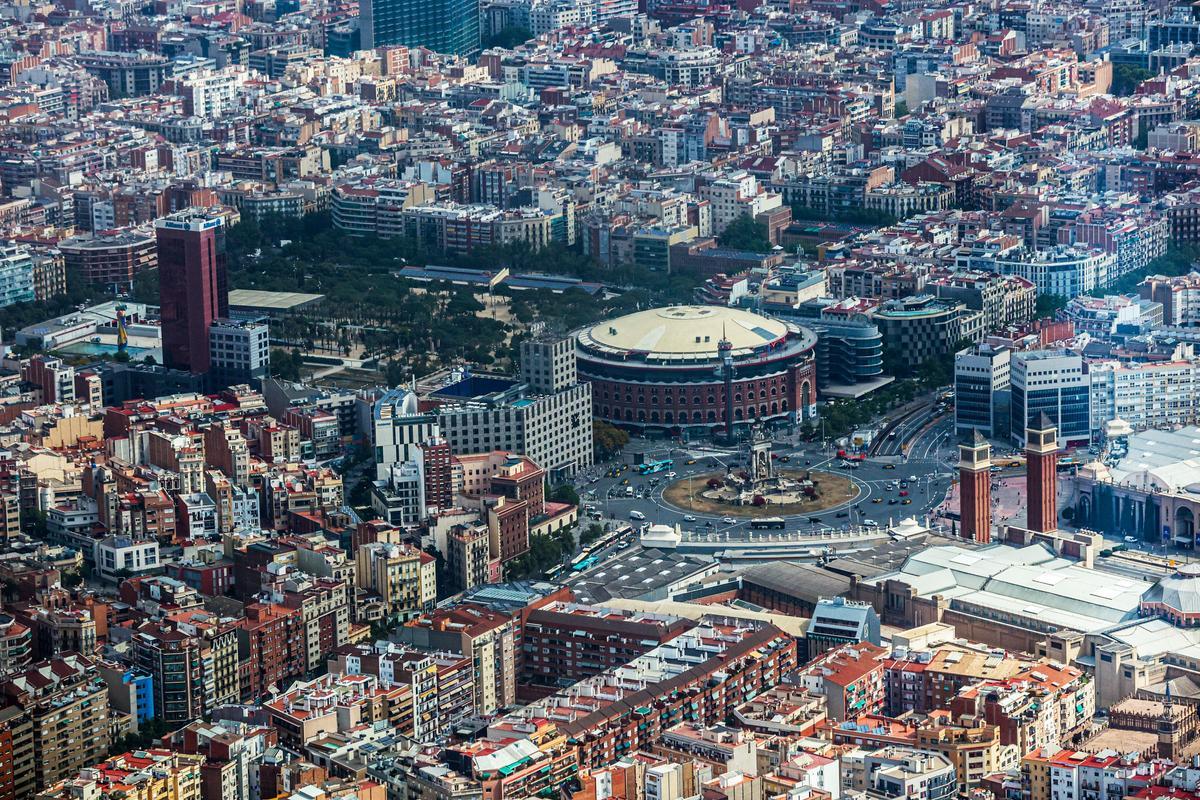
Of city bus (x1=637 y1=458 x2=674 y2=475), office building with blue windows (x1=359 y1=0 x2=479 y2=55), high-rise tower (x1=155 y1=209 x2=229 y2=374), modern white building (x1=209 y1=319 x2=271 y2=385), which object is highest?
office building with blue windows (x1=359 y1=0 x2=479 y2=55)

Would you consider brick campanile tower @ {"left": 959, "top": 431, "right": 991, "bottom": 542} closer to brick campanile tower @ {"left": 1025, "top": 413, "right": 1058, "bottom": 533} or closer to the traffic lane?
brick campanile tower @ {"left": 1025, "top": 413, "right": 1058, "bottom": 533}


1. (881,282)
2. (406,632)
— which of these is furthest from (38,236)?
(406,632)

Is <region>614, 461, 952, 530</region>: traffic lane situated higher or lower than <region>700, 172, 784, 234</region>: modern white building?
lower

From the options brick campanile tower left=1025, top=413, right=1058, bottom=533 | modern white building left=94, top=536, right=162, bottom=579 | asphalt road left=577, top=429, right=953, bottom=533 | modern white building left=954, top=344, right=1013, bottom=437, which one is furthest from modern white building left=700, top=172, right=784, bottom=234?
modern white building left=94, top=536, right=162, bottom=579

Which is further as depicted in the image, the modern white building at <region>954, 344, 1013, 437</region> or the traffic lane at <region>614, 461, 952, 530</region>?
the modern white building at <region>954, 344, 1013, 437</region>

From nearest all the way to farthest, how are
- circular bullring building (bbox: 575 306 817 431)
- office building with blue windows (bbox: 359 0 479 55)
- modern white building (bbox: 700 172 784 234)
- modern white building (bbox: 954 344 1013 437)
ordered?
modern white building (bbox: 954 344 1013 437)
circular bullring building (bbox: 575 306 817 431)
modern white building (bbox: 700 172 784 234)
office building with blue windows (bbox: 359 0 479 55)

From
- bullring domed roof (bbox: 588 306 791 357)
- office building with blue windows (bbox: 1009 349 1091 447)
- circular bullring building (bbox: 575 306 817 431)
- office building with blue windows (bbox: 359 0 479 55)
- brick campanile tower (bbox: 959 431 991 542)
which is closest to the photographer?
brick campanile tower (bbox: 959 431 991 542)
